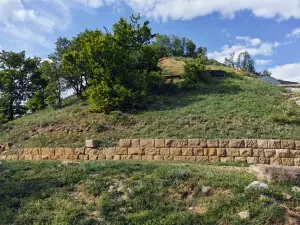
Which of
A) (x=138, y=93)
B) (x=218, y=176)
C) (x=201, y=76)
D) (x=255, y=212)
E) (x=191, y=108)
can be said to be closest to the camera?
(x=255, y=212)

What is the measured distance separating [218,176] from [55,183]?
2954 millimetres

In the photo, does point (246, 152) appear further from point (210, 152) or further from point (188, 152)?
point (188, 152)

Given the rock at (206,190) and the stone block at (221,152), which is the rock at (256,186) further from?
the stone block at (221,152)

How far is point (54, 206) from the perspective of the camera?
5496 mm

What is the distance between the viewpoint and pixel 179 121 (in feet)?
38.8

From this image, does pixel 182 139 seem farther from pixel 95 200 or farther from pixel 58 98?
pixel 58 98

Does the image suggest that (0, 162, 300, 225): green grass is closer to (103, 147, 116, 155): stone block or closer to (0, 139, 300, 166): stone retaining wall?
(0, 139, 300, 166): stone retaining wall

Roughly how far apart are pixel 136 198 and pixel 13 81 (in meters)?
16.7

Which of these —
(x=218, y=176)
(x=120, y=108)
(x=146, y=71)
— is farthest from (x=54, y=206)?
(x=146, y=71)

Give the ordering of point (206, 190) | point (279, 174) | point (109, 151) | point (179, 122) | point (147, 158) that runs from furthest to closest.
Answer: point (179, 122) < point (109, 151) < point (147, 158) < point (279, 174) < point (206, 190)

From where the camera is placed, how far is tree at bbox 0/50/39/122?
19812 mm

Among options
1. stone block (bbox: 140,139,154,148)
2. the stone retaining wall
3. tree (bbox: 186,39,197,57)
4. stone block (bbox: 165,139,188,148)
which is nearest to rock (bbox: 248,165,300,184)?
the stone retaining wall

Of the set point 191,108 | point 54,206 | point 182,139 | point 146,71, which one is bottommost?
point 54,206

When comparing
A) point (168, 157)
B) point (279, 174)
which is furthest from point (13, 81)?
point (279, 174)
